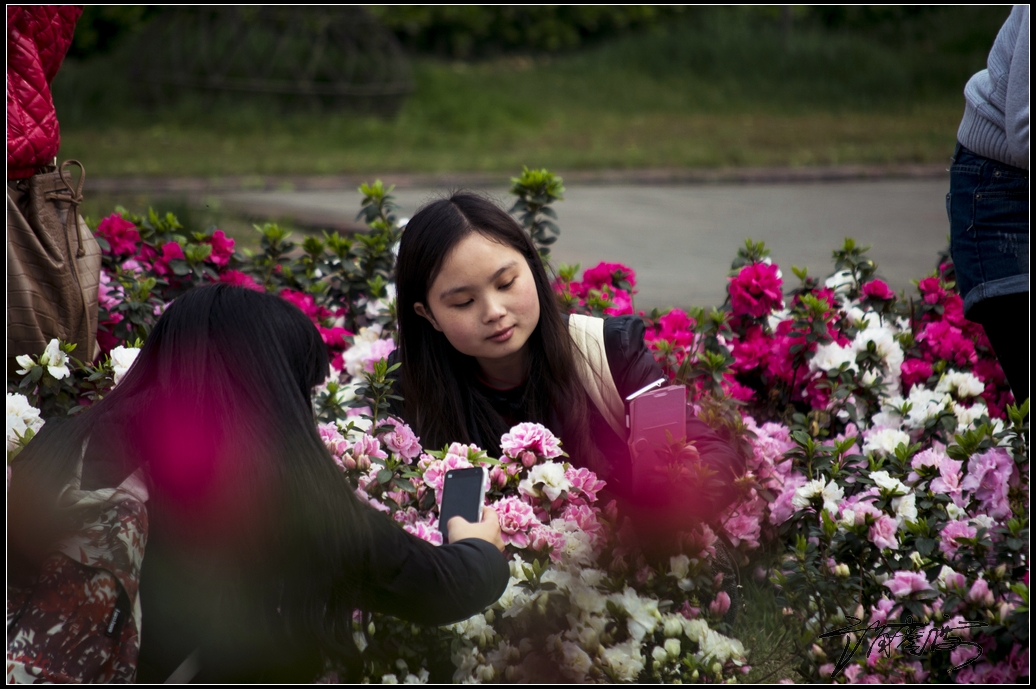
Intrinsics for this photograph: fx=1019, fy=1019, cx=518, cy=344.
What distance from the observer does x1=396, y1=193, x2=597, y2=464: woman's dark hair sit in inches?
92.1

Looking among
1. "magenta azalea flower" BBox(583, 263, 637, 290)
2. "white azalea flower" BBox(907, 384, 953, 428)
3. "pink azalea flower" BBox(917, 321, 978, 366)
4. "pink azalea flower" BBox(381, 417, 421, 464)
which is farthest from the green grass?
"pink azalea flower" BBox(381, 417, 421, 464)

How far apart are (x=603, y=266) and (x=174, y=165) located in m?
7.05

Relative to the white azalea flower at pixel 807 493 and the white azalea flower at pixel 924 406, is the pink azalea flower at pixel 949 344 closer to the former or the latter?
the white azalea flower at pixel 924 406

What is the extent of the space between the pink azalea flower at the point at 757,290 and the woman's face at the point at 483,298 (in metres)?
0.96

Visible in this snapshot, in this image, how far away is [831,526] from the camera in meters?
1.88

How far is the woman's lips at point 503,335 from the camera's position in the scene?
2.24 metres

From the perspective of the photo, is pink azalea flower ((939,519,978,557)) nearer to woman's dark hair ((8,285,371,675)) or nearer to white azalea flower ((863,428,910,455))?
white azalea flower ((863,428,910,455))

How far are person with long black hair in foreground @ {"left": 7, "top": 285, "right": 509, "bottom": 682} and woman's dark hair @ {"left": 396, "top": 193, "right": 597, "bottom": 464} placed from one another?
29.7 inches

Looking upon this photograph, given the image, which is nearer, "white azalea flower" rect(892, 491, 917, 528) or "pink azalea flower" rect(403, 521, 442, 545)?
"pink azalea flower" rect(403, 521, 442, 545)

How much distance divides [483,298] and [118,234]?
5.14ft

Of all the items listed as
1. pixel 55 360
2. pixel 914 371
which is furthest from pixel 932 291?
pixel 55 360

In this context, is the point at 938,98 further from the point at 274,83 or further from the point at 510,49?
the point at 274,83

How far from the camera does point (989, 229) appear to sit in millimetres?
2047

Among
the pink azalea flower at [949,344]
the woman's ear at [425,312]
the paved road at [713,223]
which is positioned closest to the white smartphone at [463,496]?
the woman's ear at [425,312]
